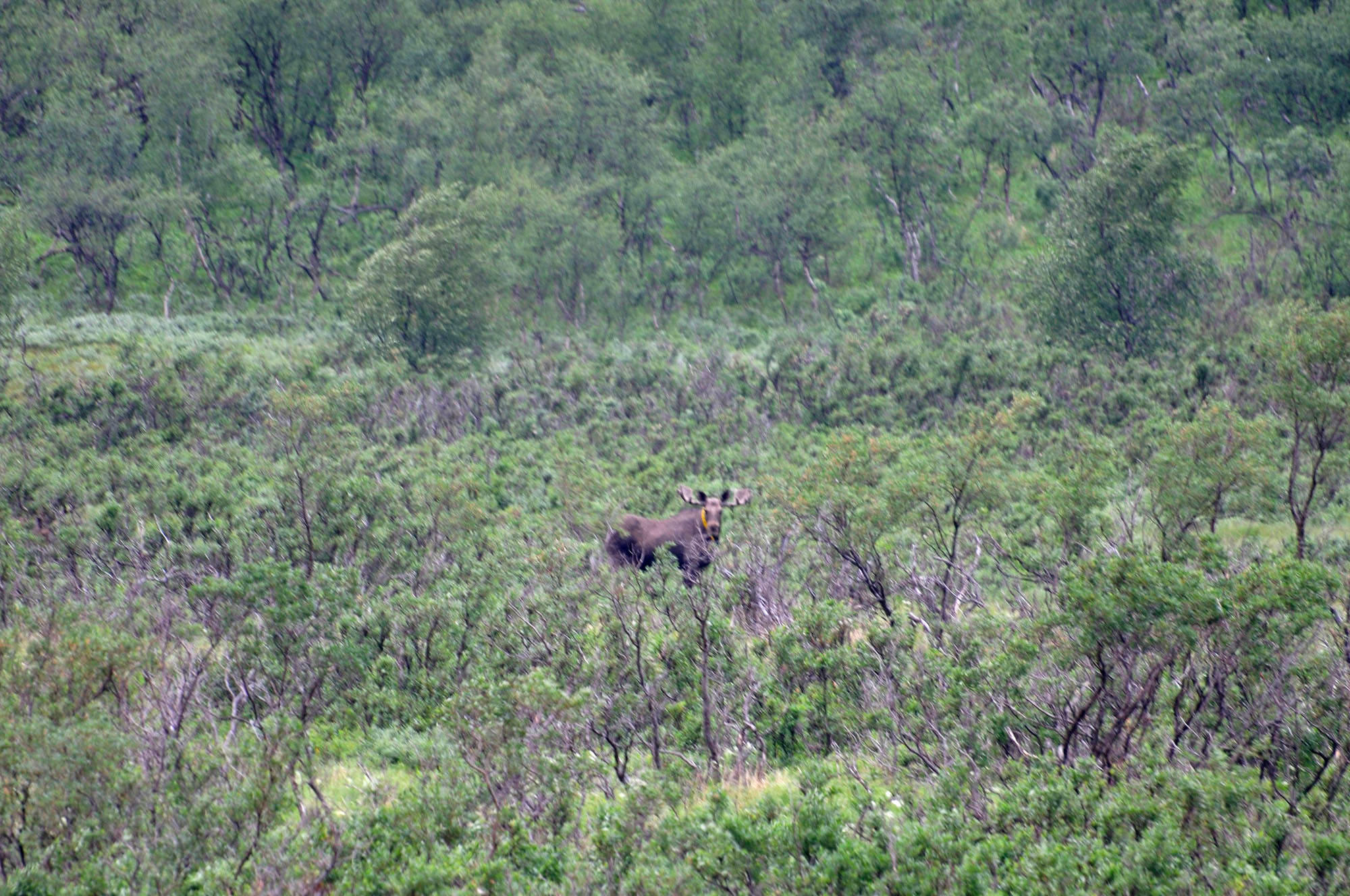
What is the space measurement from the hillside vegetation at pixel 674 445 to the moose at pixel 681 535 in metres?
0.48

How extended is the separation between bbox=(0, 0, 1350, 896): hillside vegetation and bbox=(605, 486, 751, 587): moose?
0.48 m

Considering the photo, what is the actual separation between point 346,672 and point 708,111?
46623 millimetres

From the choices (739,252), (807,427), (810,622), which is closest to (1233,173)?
(739,252)

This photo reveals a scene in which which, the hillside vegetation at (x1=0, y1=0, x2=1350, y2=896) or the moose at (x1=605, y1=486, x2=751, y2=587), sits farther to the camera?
the moose at (x1=605, y1=486, x2=751, y2=587)

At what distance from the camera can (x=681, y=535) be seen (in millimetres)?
19406

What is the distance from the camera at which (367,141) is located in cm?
4750

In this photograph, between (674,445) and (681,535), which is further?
(674,445)

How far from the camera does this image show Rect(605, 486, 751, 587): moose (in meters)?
18.8

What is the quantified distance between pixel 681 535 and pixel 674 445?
8.70 m

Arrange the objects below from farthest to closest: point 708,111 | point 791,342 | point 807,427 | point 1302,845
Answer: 1. point 708,111
2. point 791,342
3. point 807,427
4. point 1302,845

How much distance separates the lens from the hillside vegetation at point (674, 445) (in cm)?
881

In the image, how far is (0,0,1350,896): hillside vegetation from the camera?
881 centimetres

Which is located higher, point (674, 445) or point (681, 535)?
point (681, 535)

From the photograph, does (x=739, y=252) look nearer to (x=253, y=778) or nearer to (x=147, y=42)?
(x=147, y=42)
